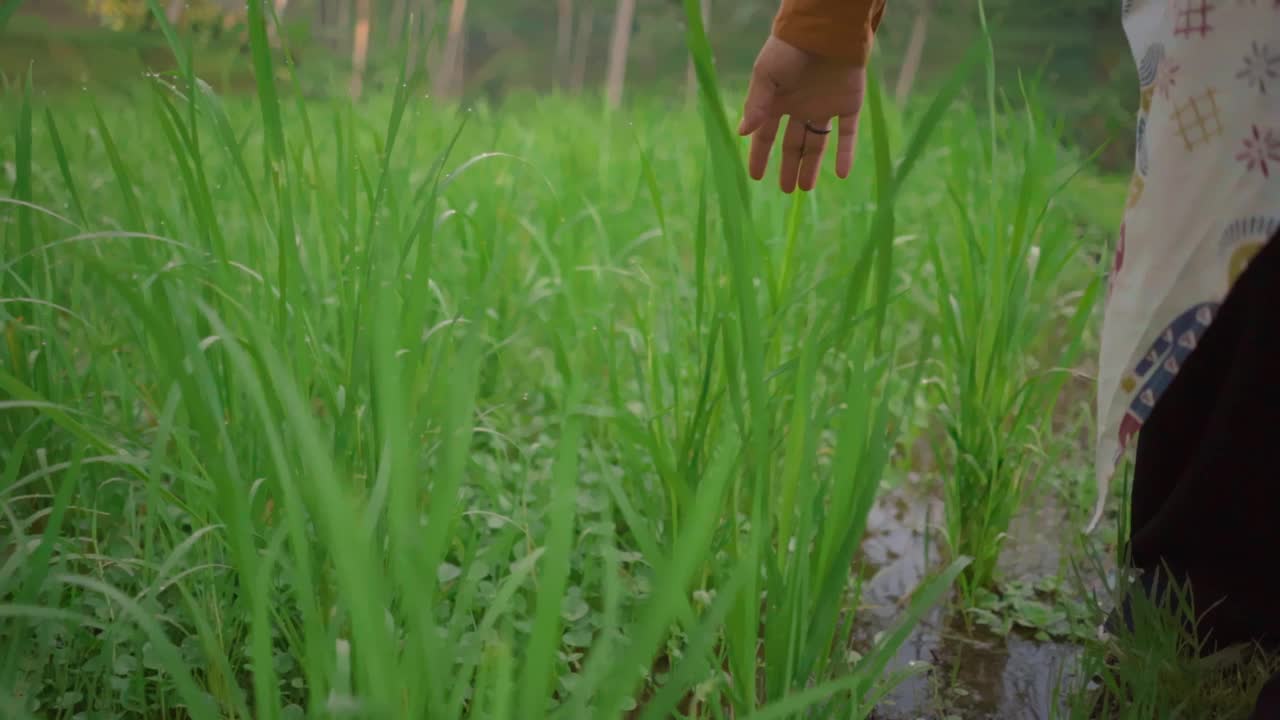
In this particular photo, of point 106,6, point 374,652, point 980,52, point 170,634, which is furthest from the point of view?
point 106,6

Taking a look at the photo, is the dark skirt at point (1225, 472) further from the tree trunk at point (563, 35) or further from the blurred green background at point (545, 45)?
the tree trunk at point (563, 35)

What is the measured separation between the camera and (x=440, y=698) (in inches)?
17.5

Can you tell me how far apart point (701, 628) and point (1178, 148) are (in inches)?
23.4

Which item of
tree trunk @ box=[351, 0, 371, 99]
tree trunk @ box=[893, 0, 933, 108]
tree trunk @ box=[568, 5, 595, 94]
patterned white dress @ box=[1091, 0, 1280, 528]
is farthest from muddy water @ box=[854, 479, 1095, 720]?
tree trunk @ box=[568, 5, 595, 94]

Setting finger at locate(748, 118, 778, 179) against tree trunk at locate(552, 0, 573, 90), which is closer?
finger at locate(748, 118, 778, 179)

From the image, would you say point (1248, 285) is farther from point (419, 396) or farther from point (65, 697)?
point (65, 697)

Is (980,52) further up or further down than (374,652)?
further up

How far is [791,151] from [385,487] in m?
0.58

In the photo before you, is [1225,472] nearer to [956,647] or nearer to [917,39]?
[956,647]

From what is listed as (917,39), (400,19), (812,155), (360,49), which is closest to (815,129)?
(812,155)

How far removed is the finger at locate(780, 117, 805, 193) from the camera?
3.06 feet

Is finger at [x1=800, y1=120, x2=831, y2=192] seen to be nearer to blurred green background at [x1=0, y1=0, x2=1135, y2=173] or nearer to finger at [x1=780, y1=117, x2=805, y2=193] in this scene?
finger at [x1=780, y1=117, x2=805, y2=193]

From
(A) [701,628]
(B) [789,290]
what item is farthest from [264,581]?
(B) [789,290]

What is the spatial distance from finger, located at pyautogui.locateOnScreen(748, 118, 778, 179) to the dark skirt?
45 cm
